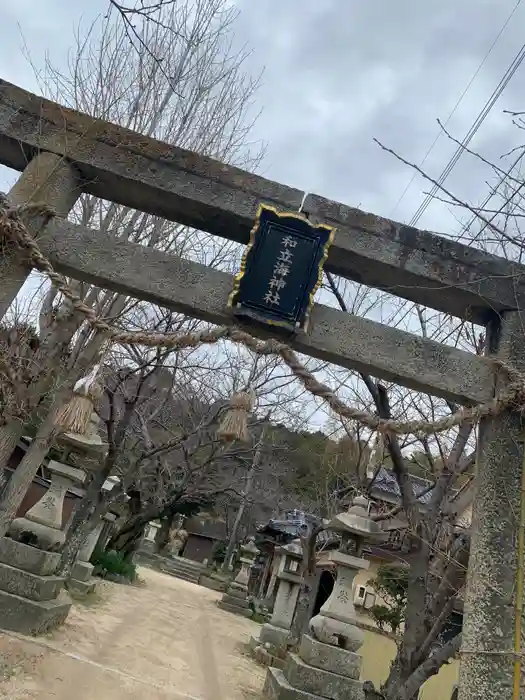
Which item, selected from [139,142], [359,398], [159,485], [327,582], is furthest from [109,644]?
[159,485]

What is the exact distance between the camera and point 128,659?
700 centimetres

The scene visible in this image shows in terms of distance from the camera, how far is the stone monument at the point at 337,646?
20.7 feet

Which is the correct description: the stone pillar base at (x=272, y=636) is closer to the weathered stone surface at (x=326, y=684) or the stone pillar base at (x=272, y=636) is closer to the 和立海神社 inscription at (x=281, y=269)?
the weathered stone surface at (x=326, y=684)

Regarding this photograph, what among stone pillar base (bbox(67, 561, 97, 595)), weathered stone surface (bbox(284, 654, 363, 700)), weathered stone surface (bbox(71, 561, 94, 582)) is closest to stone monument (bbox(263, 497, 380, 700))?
weathered stone surface (bbox(284, 654, 363, 700))

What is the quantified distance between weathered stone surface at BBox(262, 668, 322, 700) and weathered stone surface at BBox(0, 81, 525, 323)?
16.9ft

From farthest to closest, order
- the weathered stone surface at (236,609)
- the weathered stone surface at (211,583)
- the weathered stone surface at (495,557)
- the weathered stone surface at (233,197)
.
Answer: the weathered stone surface at (211,583) < the weathered stone surface at (236,609) < the weathered stone surface at (233,197) < the weathered stone surface at (495,557)

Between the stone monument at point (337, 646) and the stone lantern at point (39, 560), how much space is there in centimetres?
308

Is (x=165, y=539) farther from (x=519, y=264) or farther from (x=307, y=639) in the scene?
(x=519, y=264)

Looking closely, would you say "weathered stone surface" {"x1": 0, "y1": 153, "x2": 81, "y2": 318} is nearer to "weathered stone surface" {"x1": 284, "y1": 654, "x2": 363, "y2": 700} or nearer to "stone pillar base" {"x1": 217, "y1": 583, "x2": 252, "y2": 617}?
"weathered stone surface" {"x1": 284, "y1": 654, "x2": 363, "y2": 700}

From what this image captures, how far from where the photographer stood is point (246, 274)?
341cm

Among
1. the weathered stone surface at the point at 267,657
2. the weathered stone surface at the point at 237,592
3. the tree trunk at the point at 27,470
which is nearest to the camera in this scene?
the tree trunk at the point at 27,470

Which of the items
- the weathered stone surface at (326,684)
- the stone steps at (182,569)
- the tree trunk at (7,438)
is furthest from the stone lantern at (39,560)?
the stone steps at (182,569)

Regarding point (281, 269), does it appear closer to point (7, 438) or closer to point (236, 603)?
point (7, 438)

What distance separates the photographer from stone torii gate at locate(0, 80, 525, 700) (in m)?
3.37
